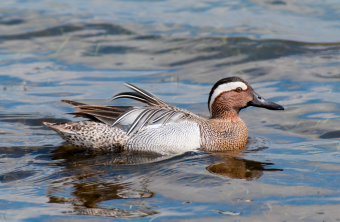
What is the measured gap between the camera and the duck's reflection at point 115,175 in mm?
4758

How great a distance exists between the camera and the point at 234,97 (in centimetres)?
689

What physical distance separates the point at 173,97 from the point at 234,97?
92.2 inches

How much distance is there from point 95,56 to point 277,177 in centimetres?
743

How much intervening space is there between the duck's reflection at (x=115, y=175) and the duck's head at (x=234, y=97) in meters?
0.79

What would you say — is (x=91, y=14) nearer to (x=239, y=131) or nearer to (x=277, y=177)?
(x=239, y=131)

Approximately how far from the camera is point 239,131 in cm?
684

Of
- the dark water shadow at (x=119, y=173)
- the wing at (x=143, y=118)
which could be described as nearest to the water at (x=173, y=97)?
the dark water shadow at (x=119, y=173)

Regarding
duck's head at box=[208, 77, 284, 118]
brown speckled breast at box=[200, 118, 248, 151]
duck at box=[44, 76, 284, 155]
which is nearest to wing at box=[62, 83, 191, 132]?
duck at box=[44, 76, 284, 155]

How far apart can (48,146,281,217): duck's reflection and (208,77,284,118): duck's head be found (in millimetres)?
787

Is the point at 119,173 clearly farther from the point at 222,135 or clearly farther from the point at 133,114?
the point at 222,135

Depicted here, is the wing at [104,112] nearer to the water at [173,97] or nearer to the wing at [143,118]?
the wing at [143,118]

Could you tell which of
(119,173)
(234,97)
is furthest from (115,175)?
(234,97)

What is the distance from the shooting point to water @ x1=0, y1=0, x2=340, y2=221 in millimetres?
4859

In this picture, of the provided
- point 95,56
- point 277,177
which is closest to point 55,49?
point 95,56
